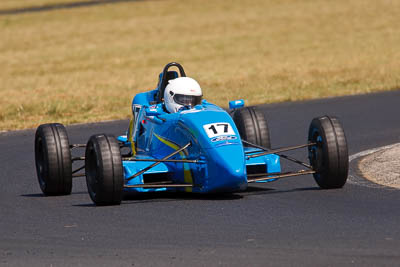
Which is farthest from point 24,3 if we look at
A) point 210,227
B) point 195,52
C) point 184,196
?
point 210,227

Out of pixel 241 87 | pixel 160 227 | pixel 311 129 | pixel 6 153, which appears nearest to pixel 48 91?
pixel 241 87

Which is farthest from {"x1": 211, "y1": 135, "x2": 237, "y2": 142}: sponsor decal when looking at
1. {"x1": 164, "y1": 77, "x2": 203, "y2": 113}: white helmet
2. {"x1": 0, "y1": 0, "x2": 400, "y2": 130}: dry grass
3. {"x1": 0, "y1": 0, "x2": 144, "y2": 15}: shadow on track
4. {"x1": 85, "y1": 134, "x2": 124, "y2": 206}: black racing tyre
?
{"x1": 0, "y1": 0, "x2": 144, "y2": 15}: shadow on track

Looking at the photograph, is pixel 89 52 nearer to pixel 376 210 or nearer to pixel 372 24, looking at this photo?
pixel 372 24

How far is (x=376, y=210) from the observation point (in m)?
9.06

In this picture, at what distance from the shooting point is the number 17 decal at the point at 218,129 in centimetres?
990

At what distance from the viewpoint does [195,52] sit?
117 ft

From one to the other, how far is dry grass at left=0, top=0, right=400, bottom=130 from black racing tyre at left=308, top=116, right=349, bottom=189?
9936 millimetres

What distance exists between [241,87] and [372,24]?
1715 cm

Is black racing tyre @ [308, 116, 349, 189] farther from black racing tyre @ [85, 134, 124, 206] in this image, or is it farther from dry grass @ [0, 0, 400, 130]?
dry grass @ [0, 0, 400, 130]

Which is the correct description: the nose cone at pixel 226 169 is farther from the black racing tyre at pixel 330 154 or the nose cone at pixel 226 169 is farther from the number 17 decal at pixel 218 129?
the black racing tyre at pixel 330 154

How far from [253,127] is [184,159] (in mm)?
2112

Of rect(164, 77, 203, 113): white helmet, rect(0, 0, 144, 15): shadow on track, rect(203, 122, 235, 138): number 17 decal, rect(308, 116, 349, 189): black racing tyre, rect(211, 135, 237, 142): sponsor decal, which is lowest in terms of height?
rect(308, 116, 349, 189): black racing tyre

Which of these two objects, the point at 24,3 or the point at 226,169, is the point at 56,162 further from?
the point at 24,3

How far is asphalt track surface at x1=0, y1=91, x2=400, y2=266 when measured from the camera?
7277mm
